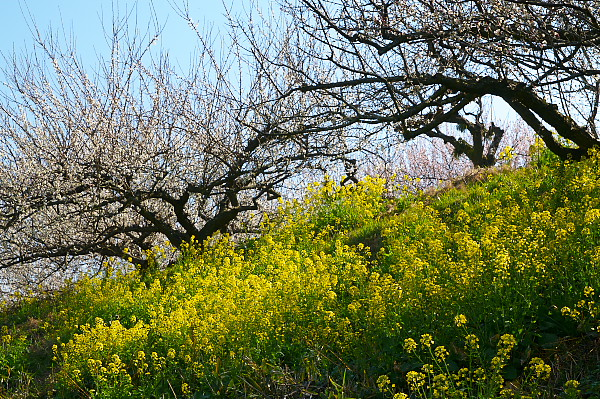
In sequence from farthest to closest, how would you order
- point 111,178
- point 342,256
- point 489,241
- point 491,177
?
point 111,178, point 491,177, point 342,256, point 489,241

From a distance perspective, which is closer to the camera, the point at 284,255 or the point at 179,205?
the point at 284,255

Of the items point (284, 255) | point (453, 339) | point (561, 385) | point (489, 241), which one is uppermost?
point (284, 255)

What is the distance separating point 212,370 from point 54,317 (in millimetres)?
5012

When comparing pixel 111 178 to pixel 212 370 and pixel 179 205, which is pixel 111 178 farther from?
pixel 212 370

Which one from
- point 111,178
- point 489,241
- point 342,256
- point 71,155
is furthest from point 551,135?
point 71,155

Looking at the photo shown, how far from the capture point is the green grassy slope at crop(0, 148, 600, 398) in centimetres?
367

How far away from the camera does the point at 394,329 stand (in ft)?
13.3

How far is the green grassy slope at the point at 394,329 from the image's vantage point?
367cm

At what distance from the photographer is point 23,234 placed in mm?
10875

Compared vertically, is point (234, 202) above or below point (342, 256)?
above

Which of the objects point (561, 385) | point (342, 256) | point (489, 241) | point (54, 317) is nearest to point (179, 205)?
point (54, 317)

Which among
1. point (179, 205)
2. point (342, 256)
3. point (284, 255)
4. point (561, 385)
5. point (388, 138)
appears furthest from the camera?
point (179, 205)

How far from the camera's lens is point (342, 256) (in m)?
6.09

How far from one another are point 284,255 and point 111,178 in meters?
3.75
